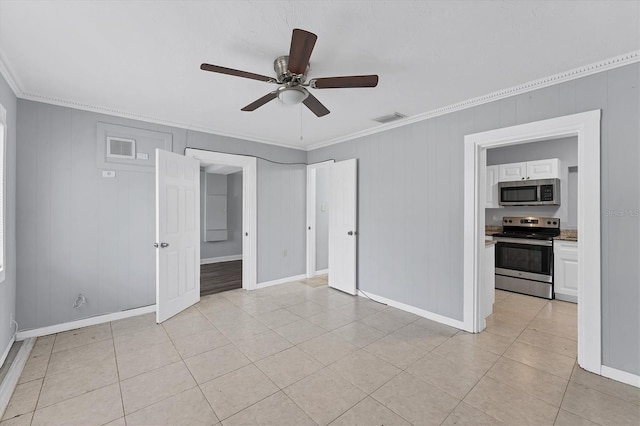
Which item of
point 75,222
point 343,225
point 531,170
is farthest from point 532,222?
point 75,222

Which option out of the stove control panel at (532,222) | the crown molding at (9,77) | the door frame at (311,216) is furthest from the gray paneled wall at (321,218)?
the crown molding at (9,77)

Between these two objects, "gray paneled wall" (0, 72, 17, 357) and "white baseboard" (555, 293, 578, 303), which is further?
"white baseboard" (555, 293, 578, 303)

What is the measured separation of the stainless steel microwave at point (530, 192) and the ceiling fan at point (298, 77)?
3.92 metres

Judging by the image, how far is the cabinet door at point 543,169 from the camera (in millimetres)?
4227

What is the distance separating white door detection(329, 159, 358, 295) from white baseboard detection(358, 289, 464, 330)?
13.0 inches

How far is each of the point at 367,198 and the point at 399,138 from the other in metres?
0.96

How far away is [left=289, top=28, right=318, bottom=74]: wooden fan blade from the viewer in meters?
1.47

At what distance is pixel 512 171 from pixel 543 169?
403 millimetres

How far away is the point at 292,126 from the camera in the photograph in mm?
3904

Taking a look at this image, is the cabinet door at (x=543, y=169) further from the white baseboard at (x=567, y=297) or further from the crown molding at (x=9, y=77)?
the crown molding at (x=9, y=77)

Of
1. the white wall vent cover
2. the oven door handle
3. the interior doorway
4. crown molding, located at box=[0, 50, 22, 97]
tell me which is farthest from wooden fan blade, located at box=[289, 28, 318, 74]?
the interior doorway

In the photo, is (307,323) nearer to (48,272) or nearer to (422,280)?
(422,280)

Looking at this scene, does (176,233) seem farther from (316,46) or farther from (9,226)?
(316,46)

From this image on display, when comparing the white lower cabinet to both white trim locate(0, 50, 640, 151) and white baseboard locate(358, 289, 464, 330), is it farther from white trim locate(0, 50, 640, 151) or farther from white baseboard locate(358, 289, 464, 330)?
white trim locate(0, 50, 640, 151)
